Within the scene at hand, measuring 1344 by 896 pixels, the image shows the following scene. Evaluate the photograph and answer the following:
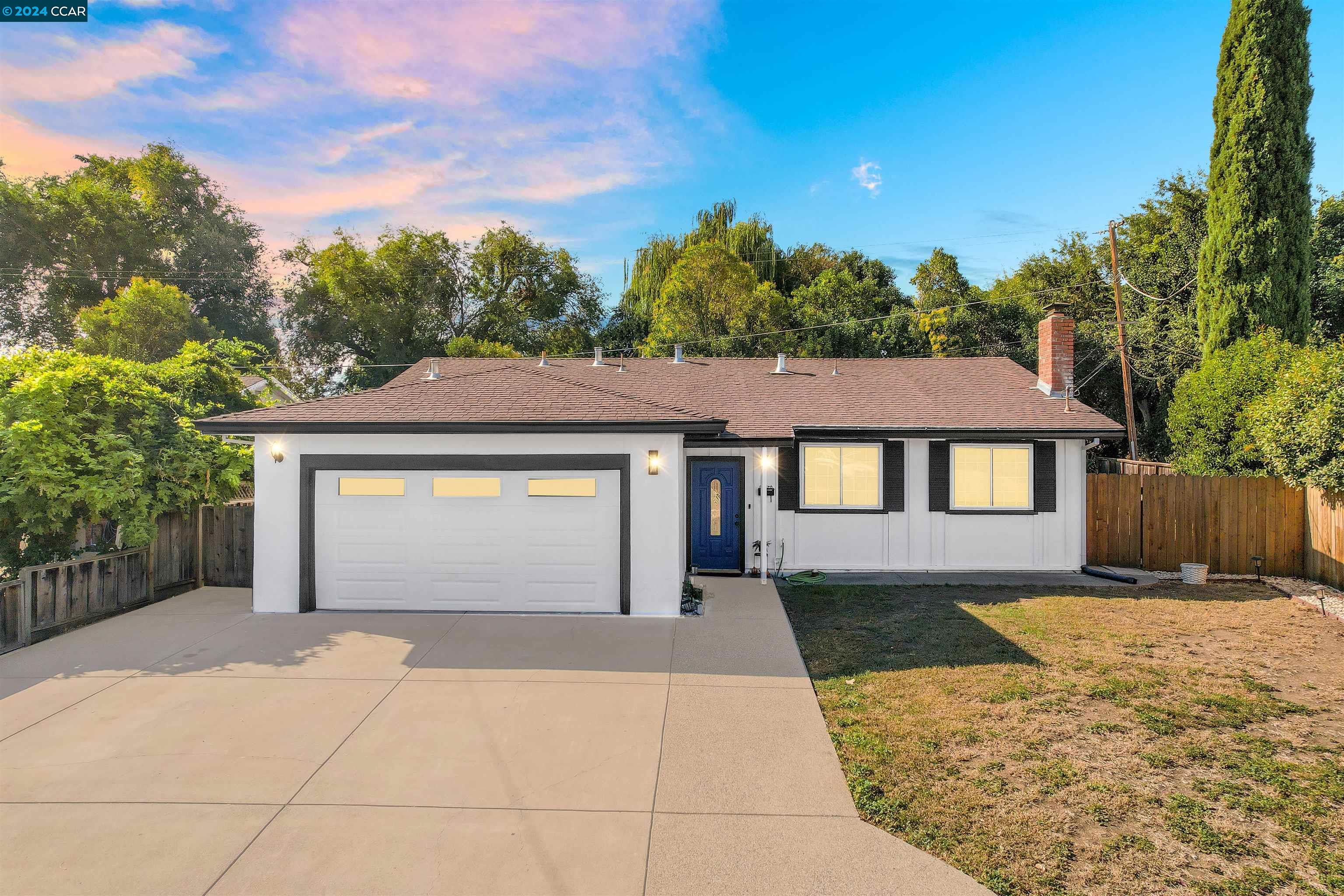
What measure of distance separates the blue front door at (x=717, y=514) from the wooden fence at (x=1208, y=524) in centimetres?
645

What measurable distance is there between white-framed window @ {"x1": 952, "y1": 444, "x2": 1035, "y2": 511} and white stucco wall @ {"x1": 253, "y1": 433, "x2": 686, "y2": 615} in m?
5.66

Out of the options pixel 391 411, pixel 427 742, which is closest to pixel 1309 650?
pixel 427 742

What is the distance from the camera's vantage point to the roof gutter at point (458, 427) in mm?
8164

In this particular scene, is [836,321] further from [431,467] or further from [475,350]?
[431,467]

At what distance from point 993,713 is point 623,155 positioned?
56.1ft

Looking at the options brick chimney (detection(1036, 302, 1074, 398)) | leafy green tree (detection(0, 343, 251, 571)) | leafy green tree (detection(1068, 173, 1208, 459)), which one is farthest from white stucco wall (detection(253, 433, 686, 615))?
leafy green tree (detection(1068, 173, 1208, 459))

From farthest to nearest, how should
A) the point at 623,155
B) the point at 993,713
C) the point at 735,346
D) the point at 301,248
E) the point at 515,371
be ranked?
the point at 301,248 < the point at 735,346 < the point at 623,155 < the point at 515,371 < the point at 993,713

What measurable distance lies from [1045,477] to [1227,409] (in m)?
4.24

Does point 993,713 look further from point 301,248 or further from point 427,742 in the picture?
point 301,248

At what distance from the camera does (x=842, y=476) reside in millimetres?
11297

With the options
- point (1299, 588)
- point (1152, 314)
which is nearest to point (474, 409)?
point (1299, 588)

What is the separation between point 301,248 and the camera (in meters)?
34.0

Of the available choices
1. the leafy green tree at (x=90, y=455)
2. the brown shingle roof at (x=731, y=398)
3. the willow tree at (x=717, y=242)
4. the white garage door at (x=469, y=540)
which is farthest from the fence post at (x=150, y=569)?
the willow tree at (x=717, y=242)

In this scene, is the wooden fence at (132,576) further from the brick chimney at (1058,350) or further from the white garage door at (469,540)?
the brick chimney at (1058,350)
